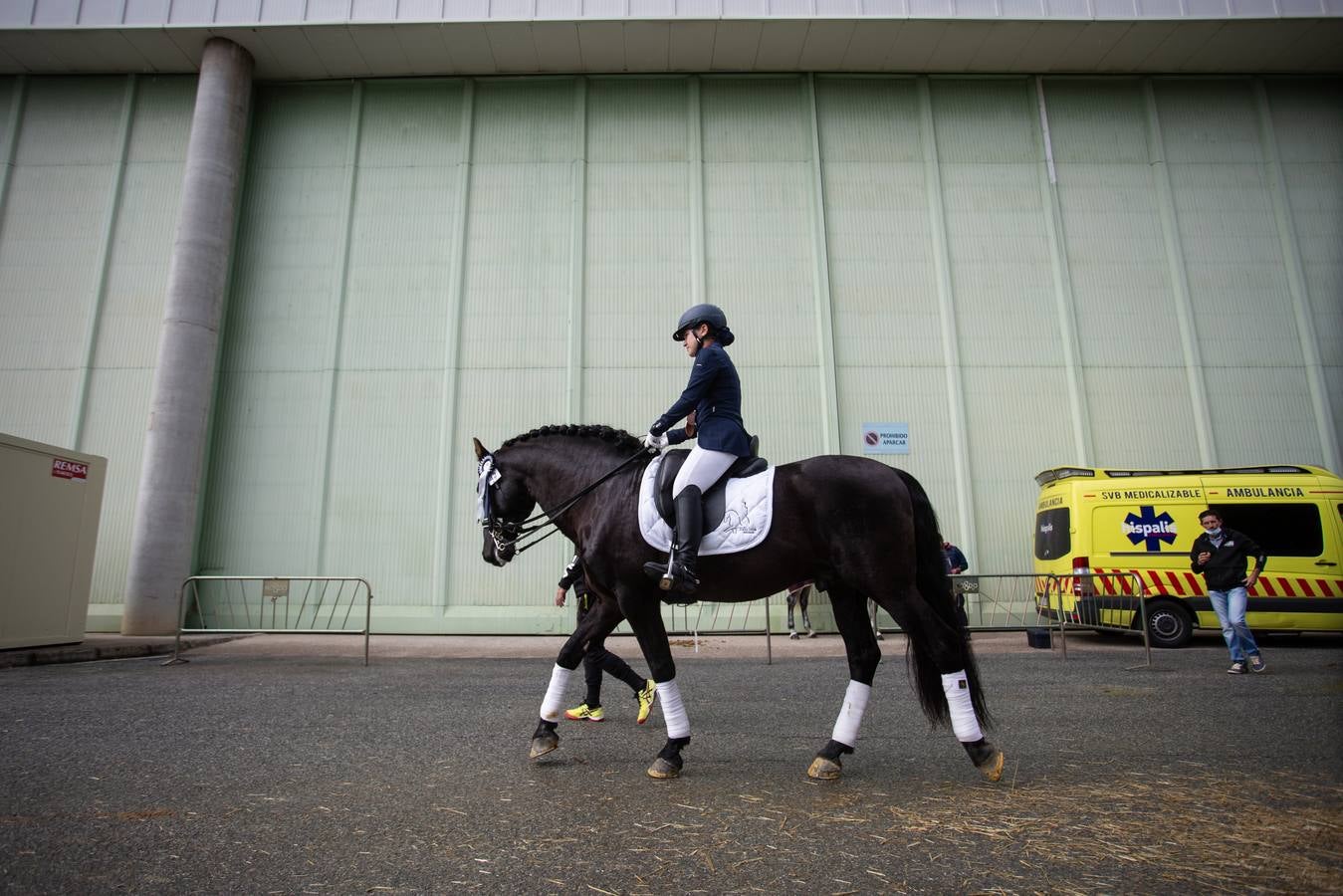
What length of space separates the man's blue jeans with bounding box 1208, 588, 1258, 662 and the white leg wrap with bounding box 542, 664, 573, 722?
26.2 ft

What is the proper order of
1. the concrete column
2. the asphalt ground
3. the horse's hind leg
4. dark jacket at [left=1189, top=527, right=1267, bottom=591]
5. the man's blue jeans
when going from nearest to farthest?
1. the asphalt ground
2. the horse's hind leg
3. the man's blue jeans
4. dark jacket at [left=1189, top=527, right=1267, bottom=591]
5. the concrete column

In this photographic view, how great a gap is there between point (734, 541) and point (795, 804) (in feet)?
4.72

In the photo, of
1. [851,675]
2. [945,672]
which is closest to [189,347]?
[851,675]

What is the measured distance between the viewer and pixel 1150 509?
11562mm

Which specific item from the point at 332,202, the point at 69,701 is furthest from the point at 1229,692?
the point at 332,202

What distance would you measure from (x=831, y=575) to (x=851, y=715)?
796 millimetres

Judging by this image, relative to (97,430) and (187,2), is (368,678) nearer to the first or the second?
(97,430)

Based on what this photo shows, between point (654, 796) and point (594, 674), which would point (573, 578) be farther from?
point (654, 796)

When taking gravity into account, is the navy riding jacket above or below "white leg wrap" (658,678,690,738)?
above

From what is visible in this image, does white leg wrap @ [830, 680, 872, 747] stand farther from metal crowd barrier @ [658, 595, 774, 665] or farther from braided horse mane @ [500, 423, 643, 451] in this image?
metal crowd barrier @ [658, 595, 774, 665]

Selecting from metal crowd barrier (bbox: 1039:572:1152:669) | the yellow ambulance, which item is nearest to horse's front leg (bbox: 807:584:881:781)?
metal crowd barrier (bbox: 1039:572:1152:669)

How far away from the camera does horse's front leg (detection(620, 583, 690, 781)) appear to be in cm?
394

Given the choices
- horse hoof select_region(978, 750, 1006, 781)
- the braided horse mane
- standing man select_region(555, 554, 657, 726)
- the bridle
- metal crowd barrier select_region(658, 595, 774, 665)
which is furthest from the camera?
metal crowd barrier select_region(658, 595, 774, 665)

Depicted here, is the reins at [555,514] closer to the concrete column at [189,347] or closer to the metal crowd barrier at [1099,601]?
the metal crowd barrier at [1099,601]
